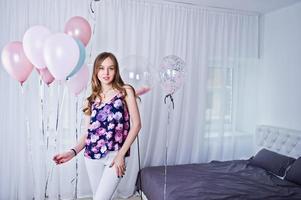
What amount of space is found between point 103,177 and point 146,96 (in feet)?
5.03

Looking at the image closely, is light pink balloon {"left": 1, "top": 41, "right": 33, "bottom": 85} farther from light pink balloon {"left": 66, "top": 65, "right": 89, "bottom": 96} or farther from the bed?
the bed

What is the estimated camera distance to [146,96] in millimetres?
3215

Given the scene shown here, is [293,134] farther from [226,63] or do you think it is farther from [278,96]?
[226,63]

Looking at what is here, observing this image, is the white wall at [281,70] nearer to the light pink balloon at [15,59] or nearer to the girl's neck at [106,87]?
the girl's neck at [106,87]

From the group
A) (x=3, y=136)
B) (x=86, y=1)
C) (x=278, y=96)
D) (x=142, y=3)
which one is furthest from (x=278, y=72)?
(x=3, y=136)

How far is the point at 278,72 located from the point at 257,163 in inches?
48.3

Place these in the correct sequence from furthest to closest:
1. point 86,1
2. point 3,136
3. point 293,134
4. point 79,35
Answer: point 293,134 < point 86,1 < point 3,136 < point 79,35

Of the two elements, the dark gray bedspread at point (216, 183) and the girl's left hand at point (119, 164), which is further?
the dark gray bedspread at point (216, 183)

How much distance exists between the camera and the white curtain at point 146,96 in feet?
9.04

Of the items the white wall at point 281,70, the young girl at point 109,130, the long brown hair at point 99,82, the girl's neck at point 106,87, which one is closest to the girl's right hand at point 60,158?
the young girl at point 109,130

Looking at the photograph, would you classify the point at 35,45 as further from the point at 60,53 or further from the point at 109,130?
the point at 109,130

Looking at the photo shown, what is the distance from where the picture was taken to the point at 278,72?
3463mm

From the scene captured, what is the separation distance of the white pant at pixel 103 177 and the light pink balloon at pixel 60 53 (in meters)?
0.69

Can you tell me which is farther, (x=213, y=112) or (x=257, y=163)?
(x=213, y=112)
